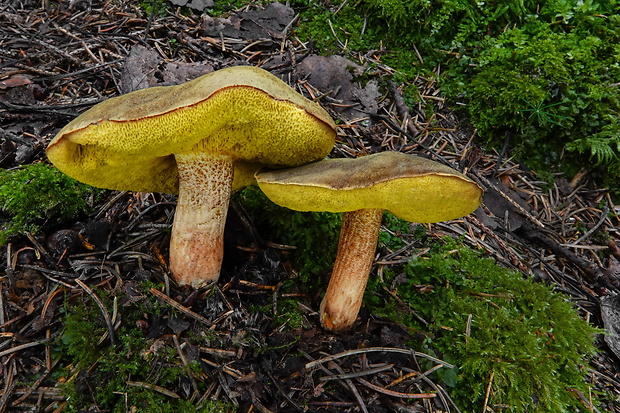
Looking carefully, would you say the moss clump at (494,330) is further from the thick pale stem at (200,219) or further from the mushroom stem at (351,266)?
the thick pale stem at (200,219)

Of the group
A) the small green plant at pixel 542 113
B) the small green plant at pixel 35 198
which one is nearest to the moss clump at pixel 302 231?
the small green plant at pixel 35 198

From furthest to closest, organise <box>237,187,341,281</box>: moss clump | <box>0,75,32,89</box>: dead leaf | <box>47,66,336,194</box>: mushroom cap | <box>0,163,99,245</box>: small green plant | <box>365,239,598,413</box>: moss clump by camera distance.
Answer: <box>0,75,32,89</box>: dead leaf < <box>237,187,341,281</box>: moss clump < <box>0,163,99,245</box>: small green plant < <box>365,239,598,413</box>: moss clump < <box>47,66,336,194</box>: mushroom cap

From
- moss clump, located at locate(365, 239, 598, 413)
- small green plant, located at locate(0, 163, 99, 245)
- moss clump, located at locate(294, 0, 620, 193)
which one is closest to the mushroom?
small green plant, located at locate(0, 163, 99, 245)

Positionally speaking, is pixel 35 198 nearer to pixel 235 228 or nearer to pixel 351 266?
pixel 235 228

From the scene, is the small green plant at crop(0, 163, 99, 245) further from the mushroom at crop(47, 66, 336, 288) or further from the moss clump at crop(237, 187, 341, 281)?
the moss clump at crop(237, 187, 341, 281)

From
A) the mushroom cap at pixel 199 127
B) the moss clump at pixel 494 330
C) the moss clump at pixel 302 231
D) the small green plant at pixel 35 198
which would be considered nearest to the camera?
the mushroom cap at pixel 199 127

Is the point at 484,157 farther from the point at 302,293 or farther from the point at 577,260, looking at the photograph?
the point at 302,293
